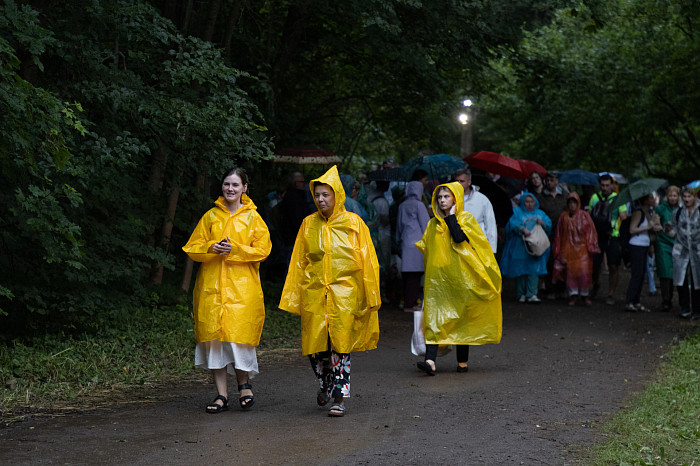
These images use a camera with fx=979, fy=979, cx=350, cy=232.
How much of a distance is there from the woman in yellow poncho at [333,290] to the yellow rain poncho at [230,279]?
0.30 m

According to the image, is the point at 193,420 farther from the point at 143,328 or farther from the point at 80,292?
the point at 143,328

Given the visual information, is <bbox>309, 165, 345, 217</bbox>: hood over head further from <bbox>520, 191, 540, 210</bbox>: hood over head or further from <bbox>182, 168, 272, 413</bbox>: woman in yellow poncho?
<bbox>520, 191, 540, 210</bbox>: hood over head

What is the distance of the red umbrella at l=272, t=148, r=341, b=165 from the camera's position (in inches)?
642

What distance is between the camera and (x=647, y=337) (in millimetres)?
12234

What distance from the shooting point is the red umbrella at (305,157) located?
16312 millimetres

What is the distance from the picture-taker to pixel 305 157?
16391mm

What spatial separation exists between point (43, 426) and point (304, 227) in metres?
2.42

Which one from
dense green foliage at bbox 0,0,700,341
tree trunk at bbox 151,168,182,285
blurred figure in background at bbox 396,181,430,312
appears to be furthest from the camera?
blurred figure in background at bbox 396,181,430,312

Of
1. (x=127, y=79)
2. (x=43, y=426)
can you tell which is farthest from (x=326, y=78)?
(x=43, y=426)

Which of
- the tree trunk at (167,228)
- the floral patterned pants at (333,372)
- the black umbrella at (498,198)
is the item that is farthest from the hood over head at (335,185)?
the black umbrella at (498,198)

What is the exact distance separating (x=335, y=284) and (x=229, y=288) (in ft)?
2.64

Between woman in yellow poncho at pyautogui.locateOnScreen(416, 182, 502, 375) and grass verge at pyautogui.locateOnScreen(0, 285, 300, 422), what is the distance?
2241 mm

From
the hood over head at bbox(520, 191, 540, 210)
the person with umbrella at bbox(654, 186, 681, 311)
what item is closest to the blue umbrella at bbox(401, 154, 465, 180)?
the hood over head at bbox(520, 191, 540, 210)

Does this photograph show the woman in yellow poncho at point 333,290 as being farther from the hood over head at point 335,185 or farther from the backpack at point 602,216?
the backpack at point 602,216
